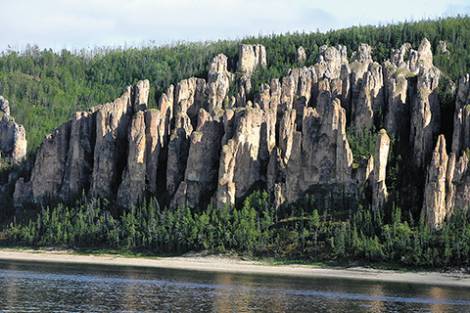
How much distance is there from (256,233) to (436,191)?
30.4 m

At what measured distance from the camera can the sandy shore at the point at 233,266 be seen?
442ft

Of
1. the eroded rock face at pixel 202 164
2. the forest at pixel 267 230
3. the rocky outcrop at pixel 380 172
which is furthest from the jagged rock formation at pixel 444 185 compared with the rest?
the eroded rock face at pixel 202 164

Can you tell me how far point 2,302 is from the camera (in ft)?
305

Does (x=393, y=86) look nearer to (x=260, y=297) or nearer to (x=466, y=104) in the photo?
(x=466, y=104)

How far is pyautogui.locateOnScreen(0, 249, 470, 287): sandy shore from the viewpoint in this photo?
134750 millimetres

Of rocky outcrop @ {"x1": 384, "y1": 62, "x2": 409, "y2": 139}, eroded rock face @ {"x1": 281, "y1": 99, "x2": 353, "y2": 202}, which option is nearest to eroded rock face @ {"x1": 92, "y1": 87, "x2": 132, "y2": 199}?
eroded rock face @ {"x1": 281, "y1": 99, "x2": 353, "y2": 202}

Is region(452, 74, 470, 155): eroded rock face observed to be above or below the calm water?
above

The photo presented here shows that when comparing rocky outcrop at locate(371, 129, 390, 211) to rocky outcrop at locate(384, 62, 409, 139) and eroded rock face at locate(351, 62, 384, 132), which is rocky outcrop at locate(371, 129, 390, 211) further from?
eroded rock face at locate(351, 62, 384, 132)

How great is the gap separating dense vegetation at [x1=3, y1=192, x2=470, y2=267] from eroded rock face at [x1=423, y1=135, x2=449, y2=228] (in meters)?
2.15

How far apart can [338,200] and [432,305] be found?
60.6 meters

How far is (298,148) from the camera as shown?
6703 inches

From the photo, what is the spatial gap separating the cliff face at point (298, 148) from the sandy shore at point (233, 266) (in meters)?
13.9

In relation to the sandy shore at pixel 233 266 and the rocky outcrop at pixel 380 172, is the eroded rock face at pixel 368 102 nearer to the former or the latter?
the rocky outcrop at pixel 380 172

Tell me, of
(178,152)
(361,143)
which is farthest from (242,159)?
(361,143)
